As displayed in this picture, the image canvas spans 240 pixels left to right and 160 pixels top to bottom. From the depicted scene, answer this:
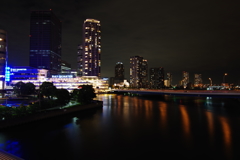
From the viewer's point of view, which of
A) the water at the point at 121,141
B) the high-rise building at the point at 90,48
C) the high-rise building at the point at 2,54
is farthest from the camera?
the high-rise building at the point at 90,48

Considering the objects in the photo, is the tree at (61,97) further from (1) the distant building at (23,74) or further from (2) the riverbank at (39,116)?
(1) the distant building at (23,74)

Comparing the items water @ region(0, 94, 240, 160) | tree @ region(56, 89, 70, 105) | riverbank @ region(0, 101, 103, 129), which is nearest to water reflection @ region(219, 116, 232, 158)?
water @ region(0, 94, 240, 160)

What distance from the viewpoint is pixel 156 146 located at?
21312 mm

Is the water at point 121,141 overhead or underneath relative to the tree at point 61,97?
underneath

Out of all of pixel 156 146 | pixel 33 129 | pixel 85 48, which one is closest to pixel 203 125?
pixel 156 146

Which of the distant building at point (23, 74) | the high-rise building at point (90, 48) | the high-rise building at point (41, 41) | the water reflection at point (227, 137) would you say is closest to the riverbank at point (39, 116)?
the water reflection at point (227, 137)

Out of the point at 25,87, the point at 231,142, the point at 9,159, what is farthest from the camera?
the point at 25,87

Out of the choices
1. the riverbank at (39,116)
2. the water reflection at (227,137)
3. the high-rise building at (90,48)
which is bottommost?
the water reflection at (227,137)

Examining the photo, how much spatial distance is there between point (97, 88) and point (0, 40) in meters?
86.3

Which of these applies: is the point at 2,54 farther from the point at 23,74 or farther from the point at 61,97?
the point at 61,97

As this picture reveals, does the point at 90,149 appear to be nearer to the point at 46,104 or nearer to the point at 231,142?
the point at 231,142

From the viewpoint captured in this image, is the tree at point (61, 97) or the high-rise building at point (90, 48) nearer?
the tree at point (61, 97)

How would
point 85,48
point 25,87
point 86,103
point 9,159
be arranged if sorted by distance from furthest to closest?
point 85,48, point 25,87, point 86,103, point 9,159

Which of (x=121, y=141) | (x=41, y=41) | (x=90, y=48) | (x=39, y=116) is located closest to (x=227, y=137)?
(x=121, y=141)
